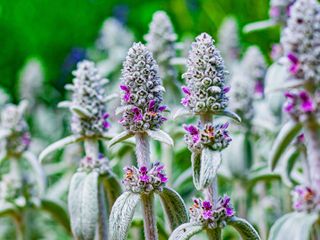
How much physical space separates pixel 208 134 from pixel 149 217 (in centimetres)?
32

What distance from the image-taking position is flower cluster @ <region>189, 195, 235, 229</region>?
74.1 inches

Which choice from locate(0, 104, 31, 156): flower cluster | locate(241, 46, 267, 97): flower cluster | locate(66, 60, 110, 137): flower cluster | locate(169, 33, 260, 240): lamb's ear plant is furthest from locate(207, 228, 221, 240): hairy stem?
locate(241, 46, 267, 97): flower cluster

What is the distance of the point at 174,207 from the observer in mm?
2023

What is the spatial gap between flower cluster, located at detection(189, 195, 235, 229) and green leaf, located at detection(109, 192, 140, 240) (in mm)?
178

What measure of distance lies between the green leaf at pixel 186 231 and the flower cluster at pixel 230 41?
9.29 ft

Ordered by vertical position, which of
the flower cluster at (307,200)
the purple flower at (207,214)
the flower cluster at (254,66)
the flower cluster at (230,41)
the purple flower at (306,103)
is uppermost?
the flower cluster at (230,41)

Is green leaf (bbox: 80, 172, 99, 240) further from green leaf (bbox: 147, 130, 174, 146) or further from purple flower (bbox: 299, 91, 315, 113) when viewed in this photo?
purple flower (bbox: 299, 91, 315, 113)

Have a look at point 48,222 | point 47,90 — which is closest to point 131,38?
point 47,90

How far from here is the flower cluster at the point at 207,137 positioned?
1909 mm

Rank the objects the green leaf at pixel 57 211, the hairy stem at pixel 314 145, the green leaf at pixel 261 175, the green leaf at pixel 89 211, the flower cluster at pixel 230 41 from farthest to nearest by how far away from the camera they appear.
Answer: the flower cluster at pixel 230 41, the green leaf at pixel 57 211, the green leaf at pixel 261 175, the green leaf at pixel 89 211, the hairy stem at pixel 314 145

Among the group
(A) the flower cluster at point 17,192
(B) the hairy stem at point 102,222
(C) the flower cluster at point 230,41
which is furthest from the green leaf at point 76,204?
(C) the flower cluster at point 230,41

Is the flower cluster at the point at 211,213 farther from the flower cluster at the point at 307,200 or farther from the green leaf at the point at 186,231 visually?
the flower cluster at the point at 307,200

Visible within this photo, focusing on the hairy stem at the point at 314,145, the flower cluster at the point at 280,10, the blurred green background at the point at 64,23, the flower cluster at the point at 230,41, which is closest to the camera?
the hairy stem at the point at 314,145

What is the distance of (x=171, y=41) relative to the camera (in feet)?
10.5
